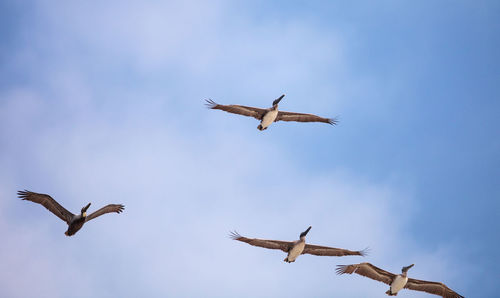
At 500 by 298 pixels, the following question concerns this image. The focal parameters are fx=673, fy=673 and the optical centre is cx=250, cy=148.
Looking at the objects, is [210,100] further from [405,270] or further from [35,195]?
[405,270]

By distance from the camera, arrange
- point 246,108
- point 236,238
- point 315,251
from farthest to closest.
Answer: point 246,108, point 315,251, point 236,238

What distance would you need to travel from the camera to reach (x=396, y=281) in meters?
42.9

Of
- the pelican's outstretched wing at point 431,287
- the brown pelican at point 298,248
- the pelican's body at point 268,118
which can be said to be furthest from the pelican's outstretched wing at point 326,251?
the pelican's body at point 268,118

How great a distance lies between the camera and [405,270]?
43.4 meters

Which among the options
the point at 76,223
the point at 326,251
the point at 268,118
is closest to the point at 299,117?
the point at 268,118

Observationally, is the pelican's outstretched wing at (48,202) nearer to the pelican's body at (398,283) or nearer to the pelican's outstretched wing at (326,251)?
the pelican's outstretched wing at (326,251)

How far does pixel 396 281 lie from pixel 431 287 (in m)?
2.48

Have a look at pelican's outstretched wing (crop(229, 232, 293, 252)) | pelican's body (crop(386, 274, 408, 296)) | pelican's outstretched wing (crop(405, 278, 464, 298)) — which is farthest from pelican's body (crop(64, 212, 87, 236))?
pelican's outstretched wing (crop(405, 278, 464, 298))

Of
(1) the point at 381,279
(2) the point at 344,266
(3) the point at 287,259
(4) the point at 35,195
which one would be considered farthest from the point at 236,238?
(4) the point at 35,195

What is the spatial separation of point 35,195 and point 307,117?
19653 millimetres

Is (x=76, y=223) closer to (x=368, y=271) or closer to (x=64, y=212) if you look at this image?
(x=64, y=212)

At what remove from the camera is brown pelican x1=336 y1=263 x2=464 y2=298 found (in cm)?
4212

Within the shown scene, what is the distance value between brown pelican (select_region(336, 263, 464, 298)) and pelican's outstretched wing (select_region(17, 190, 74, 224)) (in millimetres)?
17338

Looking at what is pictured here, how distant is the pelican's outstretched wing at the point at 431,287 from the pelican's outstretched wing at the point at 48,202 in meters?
22.2
